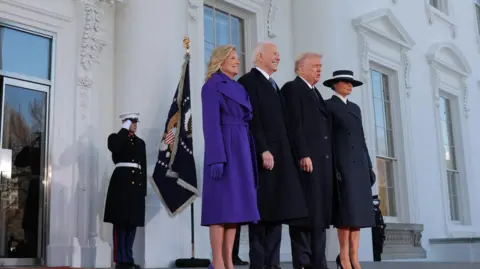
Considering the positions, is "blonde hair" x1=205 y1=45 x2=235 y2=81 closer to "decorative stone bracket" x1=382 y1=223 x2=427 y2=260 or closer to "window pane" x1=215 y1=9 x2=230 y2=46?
"window pane" x1=215 y1=9 x2=230 y2=46

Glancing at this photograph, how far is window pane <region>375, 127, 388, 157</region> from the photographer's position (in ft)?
32.7

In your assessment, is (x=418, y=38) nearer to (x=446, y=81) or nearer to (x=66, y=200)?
(x=446, y=81)

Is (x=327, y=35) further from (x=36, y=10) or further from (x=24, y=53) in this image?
(x=24, y=53)

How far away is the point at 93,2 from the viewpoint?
259 inches

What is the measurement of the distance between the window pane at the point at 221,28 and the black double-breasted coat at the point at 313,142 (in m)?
3.69

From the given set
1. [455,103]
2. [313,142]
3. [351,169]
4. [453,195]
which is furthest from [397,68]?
[313,142]

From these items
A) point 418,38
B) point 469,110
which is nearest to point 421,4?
point 418,38

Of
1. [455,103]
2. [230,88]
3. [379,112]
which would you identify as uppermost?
[455,103]

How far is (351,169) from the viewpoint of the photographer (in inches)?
178

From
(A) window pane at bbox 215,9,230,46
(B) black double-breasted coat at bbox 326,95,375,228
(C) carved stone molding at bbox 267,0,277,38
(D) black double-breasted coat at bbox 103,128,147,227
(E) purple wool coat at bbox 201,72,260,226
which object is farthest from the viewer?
(C) carved stone molding at bbox 267,0,277,38

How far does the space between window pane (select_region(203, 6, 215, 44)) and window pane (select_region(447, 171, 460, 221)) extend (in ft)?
19.9

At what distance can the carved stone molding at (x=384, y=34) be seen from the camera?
940 cm

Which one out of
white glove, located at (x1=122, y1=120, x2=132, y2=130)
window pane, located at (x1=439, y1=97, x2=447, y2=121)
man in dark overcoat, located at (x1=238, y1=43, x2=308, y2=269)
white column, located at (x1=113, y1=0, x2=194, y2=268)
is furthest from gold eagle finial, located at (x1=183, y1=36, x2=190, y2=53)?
window pane, located at (x1=439, y1=97, x2=447, y2=121)

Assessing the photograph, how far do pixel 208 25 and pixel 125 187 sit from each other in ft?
9.66
